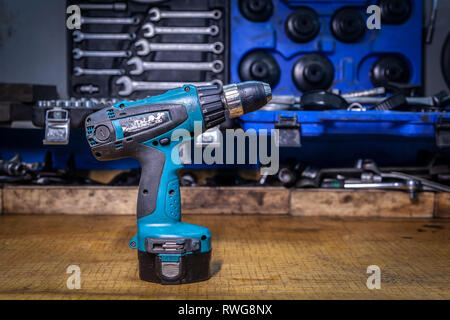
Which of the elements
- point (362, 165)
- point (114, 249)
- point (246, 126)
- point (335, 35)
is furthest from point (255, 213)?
point (335, 35)

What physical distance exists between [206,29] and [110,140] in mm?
888

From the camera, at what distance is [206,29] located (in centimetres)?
148

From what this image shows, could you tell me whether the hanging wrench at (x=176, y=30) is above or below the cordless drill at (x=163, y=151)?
above

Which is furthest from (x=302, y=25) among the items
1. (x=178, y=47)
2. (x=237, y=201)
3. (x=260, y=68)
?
(x=237, y=201)

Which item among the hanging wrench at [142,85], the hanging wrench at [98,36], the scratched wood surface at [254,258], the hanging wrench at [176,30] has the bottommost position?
the scratched wood surface at [254,258]

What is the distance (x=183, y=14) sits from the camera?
4.87ft

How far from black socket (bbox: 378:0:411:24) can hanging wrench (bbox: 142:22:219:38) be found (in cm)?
59

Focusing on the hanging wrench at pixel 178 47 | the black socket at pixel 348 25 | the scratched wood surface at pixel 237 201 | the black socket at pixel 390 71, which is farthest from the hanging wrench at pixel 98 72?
the black socket at pixel 390 71

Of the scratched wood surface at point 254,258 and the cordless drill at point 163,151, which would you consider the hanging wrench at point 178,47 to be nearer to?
the scratched wood surface at point 254,258

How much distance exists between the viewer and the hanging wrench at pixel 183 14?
1.48 meters

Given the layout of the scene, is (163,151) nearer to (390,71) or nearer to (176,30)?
(176,30)

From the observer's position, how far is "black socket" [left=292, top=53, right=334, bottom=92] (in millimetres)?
1472

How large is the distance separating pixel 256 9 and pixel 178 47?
0.98ft

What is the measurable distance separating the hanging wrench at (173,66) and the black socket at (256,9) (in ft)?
0.62
